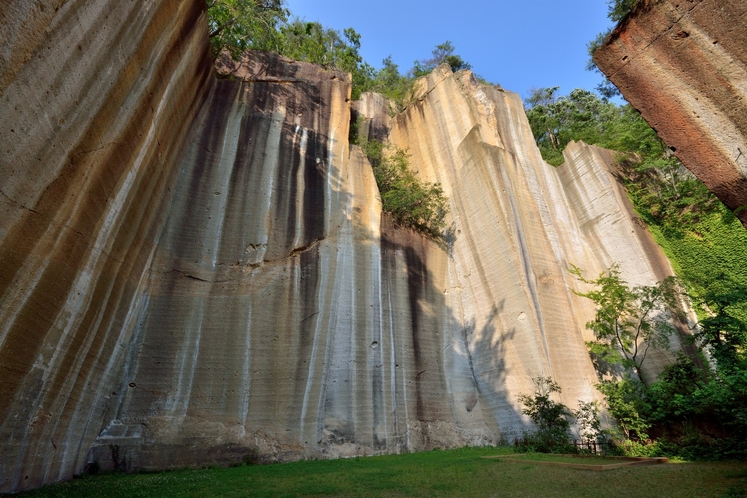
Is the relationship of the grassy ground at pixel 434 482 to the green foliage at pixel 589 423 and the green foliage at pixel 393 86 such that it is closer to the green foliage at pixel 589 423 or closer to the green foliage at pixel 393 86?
the green foliage at pixel 589 423

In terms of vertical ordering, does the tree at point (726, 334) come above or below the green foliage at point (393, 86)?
below

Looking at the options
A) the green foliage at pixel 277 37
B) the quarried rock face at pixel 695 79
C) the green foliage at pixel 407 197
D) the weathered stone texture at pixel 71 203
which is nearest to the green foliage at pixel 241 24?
the green foliage at pixel 277 37

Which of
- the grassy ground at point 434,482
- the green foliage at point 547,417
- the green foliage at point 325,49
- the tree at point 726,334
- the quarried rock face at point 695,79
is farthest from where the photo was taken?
the green foliage at point 325,49

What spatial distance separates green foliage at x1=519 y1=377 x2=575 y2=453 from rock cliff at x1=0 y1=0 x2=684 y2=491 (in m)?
0.43

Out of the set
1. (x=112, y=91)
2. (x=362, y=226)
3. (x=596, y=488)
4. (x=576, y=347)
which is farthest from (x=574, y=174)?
(x=112, y=91)

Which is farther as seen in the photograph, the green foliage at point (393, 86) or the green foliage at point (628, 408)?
the green foliage at point (393, 86)

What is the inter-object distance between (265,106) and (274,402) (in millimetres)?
10106

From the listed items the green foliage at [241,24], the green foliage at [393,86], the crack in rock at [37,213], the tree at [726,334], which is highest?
the green foliage at [393,86]

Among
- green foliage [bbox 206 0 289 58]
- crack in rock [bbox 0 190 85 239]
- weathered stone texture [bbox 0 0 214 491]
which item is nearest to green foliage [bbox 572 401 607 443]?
weathered stone texture [bbox 0 0 214 491]

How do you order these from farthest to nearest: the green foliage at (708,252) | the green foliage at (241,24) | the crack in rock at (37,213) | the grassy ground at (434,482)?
1. the green foliage at (241,24)
2. the green foliage at (708,252)
3. the grassy ground at (434,482)
4. the crack in rock at (37,213)

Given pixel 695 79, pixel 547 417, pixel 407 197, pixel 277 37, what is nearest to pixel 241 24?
pixel 277 37

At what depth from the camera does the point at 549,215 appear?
47.8 ft

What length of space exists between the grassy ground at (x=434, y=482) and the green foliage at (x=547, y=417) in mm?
2353

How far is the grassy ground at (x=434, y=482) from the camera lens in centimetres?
520
